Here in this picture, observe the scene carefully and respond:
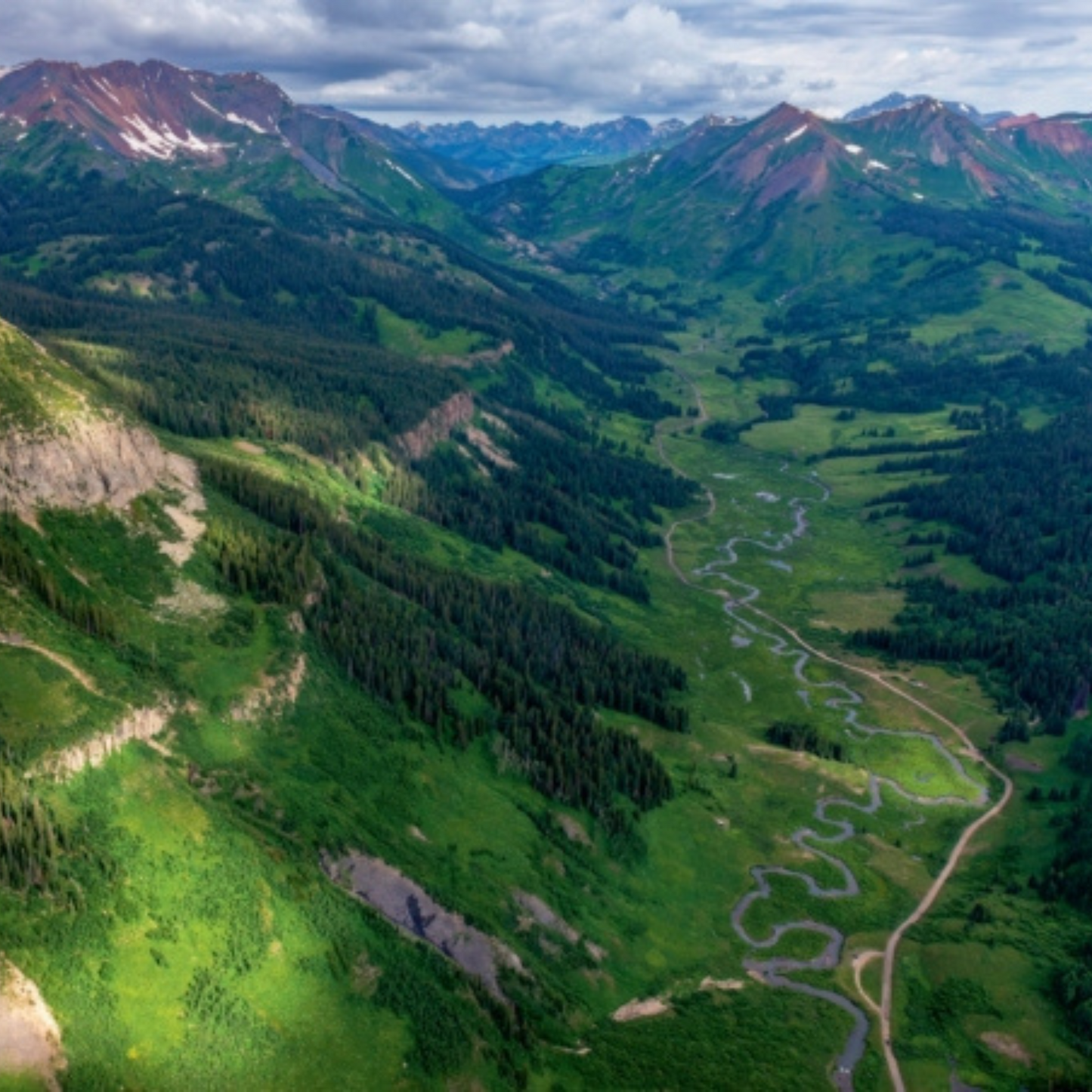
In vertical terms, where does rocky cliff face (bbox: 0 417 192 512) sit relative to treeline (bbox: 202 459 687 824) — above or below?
above

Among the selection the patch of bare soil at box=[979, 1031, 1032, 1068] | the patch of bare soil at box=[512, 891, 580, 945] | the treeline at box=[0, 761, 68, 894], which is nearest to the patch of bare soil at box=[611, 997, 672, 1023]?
the patch of bare soil at box=[512, 891, 580, 945]

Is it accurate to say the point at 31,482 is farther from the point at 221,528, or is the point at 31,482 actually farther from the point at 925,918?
the point at 925,918

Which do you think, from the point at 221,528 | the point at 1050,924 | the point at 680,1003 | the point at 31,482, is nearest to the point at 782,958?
the point at 680,1003

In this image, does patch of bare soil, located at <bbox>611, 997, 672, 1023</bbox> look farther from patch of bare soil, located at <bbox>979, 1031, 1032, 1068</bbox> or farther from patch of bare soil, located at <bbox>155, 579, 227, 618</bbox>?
patch of bare soil, located at <bbox>155, 579, 227, 618</bbox>

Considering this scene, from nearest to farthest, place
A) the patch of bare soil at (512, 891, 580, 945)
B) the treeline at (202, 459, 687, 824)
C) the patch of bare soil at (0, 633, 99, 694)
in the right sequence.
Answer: the patch of bare soil at (0, 633, 99, 694), the patch of bare soil at (512, 891, 580, 945), the treeline at (202, 459, 687, 824)

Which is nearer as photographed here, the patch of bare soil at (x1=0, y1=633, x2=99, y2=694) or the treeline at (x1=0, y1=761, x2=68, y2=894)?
the treeline at (x1=0, y1=761, x2=68, y2=894)

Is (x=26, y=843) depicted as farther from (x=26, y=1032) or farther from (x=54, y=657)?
(x=54, y=657)
